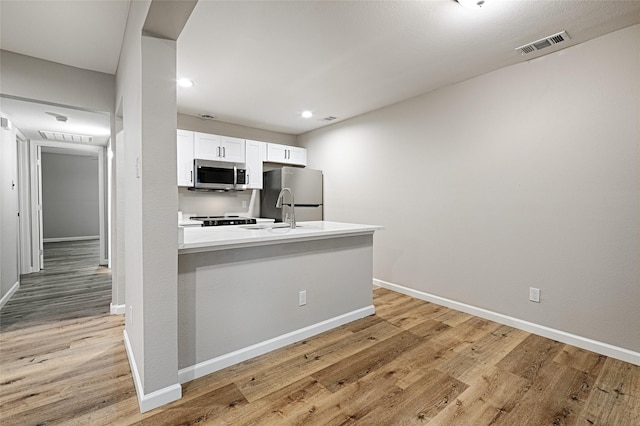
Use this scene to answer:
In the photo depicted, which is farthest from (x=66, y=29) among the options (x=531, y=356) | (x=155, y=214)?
(x=531, y=356)

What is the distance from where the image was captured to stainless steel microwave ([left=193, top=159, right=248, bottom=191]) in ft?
14.4

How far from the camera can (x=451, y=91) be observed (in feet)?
10.9

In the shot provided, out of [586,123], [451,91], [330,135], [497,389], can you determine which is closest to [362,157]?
[330,135]

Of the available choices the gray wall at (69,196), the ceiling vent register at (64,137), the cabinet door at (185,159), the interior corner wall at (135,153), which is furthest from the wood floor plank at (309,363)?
the gray wall at (69,196)

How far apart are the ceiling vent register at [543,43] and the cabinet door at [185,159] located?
4.02 metres

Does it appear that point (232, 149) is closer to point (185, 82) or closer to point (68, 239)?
point (185, 82)

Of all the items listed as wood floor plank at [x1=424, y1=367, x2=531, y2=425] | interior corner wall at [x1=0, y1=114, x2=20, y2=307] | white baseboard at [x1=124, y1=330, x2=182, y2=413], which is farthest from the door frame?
wood floor plank at [x1=424, y1=367, x2=531, y2=425]

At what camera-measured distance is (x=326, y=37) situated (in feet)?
7.75

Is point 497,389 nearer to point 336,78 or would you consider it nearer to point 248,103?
point 336,78

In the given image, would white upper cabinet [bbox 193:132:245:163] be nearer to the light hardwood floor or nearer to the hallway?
the hallway

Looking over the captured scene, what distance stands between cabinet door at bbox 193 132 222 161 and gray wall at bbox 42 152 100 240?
6.31 metres

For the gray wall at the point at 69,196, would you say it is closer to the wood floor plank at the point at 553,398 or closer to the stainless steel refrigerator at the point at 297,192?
the stainless steel refrigerator at the point at 297,192

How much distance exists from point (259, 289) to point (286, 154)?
3.37 metres

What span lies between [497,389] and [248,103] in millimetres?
3874
